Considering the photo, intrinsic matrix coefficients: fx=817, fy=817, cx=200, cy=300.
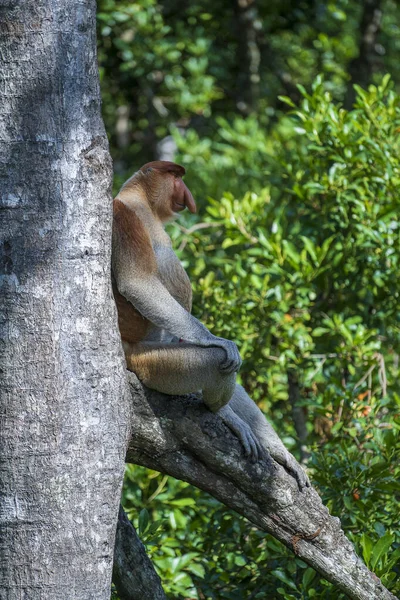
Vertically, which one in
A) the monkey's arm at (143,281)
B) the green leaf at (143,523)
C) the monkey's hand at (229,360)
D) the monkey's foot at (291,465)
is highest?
the monkey's arm at (143,281)

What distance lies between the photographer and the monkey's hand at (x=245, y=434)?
10.5 ft

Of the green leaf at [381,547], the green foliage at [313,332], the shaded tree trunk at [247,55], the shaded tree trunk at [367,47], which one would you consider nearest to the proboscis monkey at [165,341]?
the green leaf at [381,547]

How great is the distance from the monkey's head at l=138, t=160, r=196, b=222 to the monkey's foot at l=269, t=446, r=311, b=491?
3.69 ft

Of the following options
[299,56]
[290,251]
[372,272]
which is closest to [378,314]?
[372,272]

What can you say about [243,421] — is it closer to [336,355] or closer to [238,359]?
[238,359]

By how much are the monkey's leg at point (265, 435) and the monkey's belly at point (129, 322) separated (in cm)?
49

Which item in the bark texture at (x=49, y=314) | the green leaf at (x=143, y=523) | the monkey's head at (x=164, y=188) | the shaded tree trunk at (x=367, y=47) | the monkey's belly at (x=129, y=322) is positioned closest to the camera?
the bark texture at (x=49, y=314)

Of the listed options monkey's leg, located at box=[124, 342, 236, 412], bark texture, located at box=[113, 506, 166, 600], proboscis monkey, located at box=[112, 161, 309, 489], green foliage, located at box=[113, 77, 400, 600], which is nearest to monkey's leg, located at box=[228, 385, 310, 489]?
proboscis monkey, located at box=[112, 161, 309, 489]

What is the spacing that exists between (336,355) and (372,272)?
55 cm

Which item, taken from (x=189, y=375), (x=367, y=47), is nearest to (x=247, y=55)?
(x=367, y=47)

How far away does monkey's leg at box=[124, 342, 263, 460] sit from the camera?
3180 mm

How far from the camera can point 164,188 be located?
3.56 m

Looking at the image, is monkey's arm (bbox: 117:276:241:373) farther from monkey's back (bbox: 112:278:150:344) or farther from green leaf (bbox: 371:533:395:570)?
green leaf (bbox: 371:533:395:570)

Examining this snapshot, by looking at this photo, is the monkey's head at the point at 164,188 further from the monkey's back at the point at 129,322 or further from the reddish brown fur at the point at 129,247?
the monkey's back at the point at 129,322
